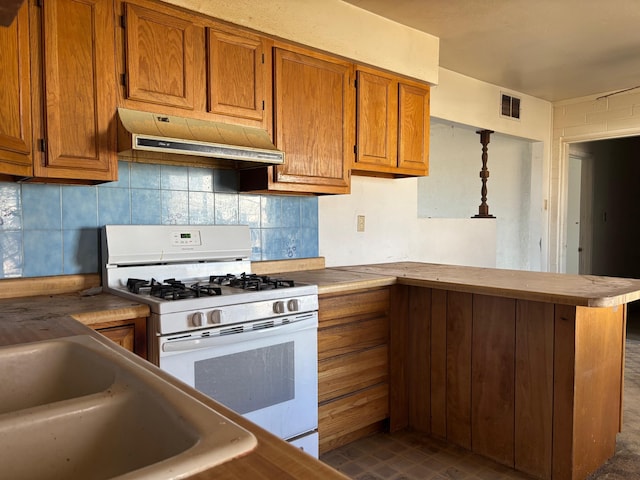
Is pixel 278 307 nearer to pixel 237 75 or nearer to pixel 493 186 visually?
pixel 237 75

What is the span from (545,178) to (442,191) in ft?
3.56

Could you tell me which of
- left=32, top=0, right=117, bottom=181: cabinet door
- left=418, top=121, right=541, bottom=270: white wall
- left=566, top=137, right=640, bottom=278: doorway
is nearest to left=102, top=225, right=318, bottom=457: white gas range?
left=32, top=0, right=117, bottom=181: cabinet door

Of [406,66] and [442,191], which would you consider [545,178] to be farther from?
[406,66]

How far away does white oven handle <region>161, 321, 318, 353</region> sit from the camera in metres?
1.79

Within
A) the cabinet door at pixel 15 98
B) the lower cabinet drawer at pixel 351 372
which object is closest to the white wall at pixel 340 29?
the cabinet door at pixel 15 98

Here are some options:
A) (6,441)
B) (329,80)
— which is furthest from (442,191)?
(6,441)

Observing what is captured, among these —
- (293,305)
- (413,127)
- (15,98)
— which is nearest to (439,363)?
(293,305)

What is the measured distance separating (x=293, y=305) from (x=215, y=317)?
1.28ft

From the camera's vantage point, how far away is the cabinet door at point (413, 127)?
10.1 feet

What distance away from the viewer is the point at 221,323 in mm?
1898

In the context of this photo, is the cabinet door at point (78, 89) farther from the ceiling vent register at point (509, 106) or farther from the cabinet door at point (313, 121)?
the ceiling vent register at point (509, 106)

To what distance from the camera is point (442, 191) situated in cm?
500

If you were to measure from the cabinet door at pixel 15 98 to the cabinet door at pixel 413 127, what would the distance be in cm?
207

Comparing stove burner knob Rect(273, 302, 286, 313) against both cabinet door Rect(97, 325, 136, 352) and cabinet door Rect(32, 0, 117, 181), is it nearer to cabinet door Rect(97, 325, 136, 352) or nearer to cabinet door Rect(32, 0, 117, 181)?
cabinet door Rect(97, 325, 136, 352)
